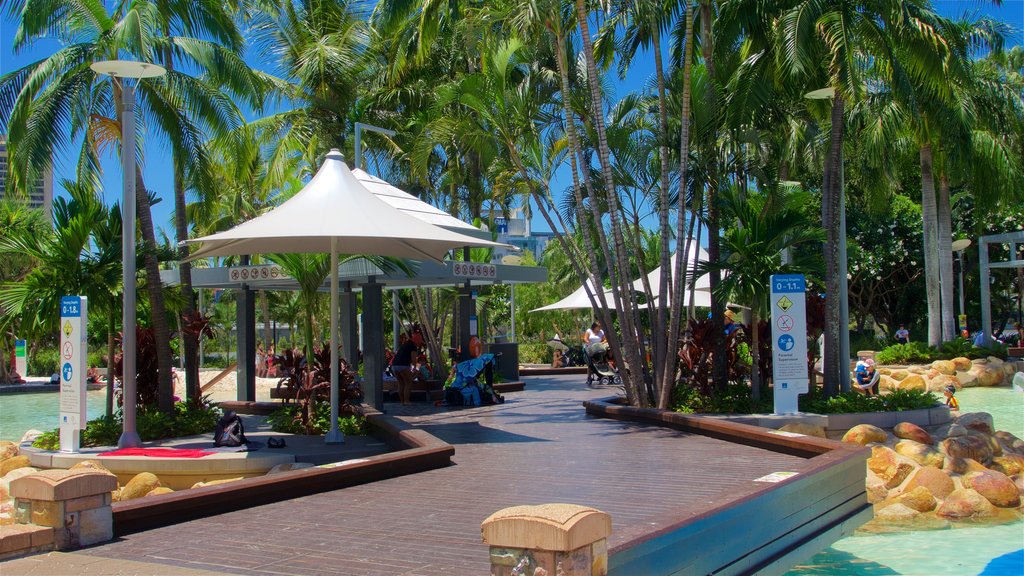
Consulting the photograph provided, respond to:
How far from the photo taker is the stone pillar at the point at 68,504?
6180 mm

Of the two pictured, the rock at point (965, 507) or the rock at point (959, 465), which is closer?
the rock at point (965, 507)

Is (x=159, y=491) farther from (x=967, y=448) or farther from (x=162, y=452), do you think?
(x=967, y=448)

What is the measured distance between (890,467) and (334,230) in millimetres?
7376

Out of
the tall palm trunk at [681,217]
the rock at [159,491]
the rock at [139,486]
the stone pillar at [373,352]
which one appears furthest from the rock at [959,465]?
the rock at [139,486]

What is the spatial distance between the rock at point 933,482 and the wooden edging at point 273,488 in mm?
5711

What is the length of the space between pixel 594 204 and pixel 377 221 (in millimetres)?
4630

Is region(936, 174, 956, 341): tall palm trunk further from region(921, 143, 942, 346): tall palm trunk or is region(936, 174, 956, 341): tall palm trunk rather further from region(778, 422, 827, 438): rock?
region(778, 422, 827, 438): rock

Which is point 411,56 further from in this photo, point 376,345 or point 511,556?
point 511,556

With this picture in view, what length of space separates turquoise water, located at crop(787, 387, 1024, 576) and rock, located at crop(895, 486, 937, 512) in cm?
44

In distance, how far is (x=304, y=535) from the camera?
22.1 feet

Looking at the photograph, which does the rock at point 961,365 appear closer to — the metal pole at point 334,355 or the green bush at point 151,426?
the metal pole at point 334,355

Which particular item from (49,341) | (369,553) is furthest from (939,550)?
(49,341)

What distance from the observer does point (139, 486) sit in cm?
998

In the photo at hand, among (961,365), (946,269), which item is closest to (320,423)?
(961,365)
